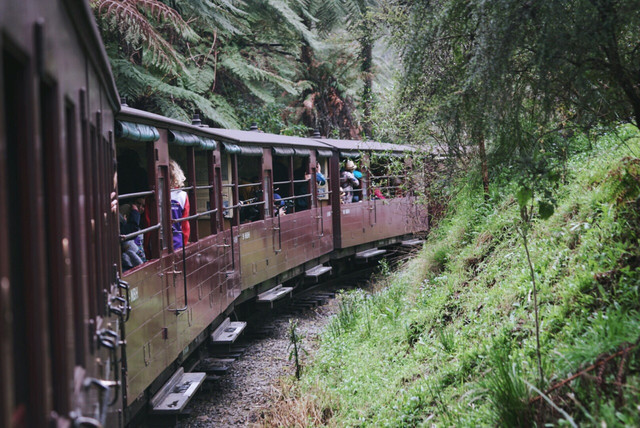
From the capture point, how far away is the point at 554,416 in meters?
3.62

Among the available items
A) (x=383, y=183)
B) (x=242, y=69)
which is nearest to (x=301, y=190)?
(x=383, y=183)

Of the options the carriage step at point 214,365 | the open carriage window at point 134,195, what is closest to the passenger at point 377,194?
the carriage step at point 214,365

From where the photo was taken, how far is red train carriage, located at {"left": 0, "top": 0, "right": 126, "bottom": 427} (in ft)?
5.04

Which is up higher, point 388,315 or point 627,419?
point 627,419

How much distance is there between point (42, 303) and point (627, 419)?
2.65m

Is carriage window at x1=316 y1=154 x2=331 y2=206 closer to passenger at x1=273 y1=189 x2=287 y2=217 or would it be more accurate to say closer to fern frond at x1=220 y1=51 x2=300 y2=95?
passenger at x1=273 y1=189 x2=287 y2=217

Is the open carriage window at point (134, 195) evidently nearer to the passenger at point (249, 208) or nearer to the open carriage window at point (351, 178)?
the passenger at point (249, 208)

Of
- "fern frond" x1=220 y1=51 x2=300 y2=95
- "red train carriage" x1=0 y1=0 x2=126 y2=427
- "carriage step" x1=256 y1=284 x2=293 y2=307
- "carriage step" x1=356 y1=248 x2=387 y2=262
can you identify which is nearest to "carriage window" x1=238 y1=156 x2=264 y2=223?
"carriage step" x1=256 y1=284 x2=293 y2=307

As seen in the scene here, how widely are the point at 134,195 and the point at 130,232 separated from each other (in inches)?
39.8

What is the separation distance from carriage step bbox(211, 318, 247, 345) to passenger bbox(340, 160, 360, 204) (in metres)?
6.10

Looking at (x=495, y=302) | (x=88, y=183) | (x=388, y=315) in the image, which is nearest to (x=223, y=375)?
Answer: (x=388, y=315)

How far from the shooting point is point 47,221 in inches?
80.0

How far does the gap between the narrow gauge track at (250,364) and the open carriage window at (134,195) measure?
1.69 metres

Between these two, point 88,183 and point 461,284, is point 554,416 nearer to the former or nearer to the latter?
point 88,183
